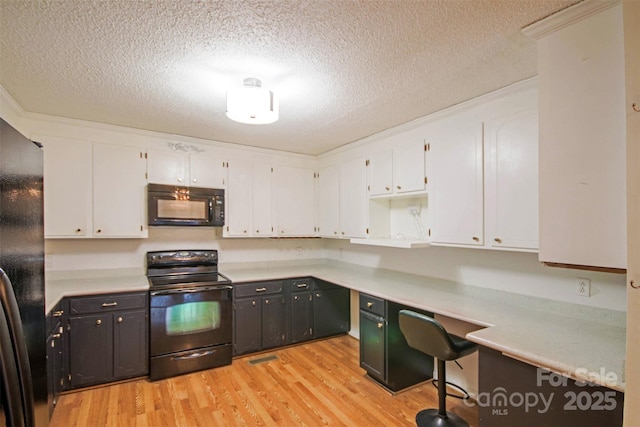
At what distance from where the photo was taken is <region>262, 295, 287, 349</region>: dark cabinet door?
139 inches

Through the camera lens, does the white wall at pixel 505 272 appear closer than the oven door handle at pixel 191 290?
Yes

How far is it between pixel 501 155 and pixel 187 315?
3017 millimetres

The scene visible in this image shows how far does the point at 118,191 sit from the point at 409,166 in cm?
283

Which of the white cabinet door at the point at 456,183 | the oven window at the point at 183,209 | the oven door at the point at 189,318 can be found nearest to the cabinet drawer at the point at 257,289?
the oven door at the point at 189,318

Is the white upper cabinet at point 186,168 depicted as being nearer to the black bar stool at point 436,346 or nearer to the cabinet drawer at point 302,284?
the cabinet drawer at point 302,284

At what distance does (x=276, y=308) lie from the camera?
11.8 ft

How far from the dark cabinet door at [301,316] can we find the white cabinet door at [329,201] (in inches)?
33.3

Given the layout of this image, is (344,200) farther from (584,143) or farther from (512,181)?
(584,143)

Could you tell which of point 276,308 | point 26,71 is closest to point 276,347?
point 276,308

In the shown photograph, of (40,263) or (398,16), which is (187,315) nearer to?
(40,263)

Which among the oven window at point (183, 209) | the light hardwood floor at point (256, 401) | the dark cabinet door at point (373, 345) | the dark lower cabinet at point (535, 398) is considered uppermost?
the oven window at point (183, 209)

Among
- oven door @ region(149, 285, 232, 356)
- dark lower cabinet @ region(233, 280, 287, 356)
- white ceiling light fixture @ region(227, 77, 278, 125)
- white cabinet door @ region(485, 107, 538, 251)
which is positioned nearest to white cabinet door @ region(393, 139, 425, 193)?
white cabinet door @ region(485, 107, 538, 251)

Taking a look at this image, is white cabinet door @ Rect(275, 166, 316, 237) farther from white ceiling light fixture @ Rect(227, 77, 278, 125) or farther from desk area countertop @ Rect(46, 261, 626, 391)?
white ceiling light fixture @ Rect(227, 77, 278, 125)

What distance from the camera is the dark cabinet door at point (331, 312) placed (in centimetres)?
385
